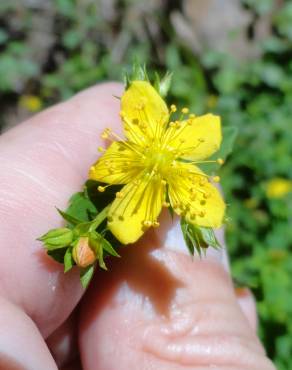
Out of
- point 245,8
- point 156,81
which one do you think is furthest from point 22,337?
point 245,8

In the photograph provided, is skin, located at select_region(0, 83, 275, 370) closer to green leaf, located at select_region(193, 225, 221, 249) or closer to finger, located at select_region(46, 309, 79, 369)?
finger, located at select_region(46, 309, 79, 369)

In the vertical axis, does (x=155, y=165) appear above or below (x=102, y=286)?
above

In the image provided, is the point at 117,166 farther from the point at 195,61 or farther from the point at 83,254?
the point at 195,61

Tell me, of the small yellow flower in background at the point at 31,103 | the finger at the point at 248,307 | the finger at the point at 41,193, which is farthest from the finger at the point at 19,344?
the small yellow flower in background at the point at 31,103

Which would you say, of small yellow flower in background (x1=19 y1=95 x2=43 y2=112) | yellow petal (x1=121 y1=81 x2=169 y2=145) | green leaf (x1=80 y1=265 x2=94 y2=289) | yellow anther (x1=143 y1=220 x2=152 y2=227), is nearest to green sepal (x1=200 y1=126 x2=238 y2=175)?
yellow petal (x1=121 y1=81 x2=169 y2=145)

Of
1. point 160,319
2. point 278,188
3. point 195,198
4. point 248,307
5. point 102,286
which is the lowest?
point 278,188

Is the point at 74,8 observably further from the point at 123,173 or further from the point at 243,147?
the point at 123,173

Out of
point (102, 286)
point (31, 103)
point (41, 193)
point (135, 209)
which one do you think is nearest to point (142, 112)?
point (135, 209)

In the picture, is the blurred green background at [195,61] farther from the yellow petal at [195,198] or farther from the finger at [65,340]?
the yellow petal at [195,198]

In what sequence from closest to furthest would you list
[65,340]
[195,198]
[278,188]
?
1. [195,198]
2. [65,340]
3. [278,188]
